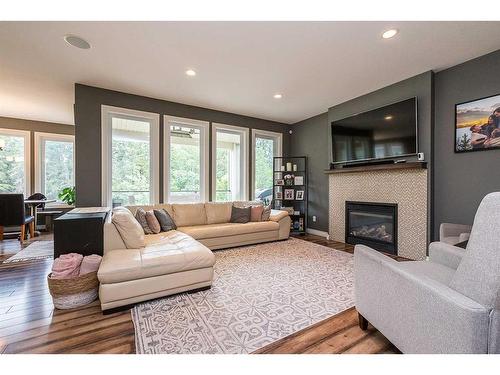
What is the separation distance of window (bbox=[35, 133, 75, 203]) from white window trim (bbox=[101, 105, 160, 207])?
3202 millimetres

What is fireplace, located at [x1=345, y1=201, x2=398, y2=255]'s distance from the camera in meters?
3.56

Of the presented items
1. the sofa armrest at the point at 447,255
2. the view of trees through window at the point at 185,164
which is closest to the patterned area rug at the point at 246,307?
the sofa armrest at the point at 447,255

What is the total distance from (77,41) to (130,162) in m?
1.99

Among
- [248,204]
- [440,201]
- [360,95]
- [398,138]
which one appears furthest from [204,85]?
[440,201]

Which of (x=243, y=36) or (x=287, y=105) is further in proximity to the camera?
(x=287, y=105)

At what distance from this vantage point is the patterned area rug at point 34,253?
10.8 ft

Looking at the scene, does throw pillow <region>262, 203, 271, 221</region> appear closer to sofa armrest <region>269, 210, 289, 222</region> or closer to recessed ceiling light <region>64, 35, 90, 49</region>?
sofa armrest <region>269, 210, 289, 222</region>

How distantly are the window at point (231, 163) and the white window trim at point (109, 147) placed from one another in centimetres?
124

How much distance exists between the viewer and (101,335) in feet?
5.28

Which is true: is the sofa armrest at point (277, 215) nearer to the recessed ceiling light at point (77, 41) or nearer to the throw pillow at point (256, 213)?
the throw pillow at point (256, 213)
